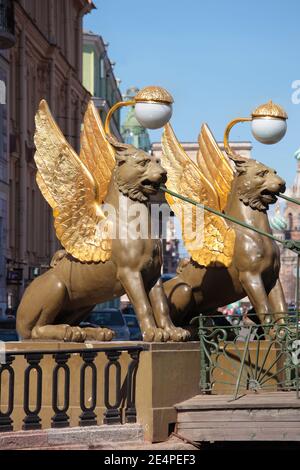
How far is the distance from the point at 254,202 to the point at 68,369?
3.40m

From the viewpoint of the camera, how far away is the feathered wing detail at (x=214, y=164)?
43.9ft

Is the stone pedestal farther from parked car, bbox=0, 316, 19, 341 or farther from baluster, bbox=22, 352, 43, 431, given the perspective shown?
parked car, bbox=0, 316, 19, 341

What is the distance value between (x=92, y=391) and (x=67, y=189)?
2176mm

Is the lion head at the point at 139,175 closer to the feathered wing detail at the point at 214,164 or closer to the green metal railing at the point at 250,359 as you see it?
the green metal railing at the point at 250,359

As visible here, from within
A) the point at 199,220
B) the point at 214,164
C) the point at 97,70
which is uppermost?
the point at 97,70

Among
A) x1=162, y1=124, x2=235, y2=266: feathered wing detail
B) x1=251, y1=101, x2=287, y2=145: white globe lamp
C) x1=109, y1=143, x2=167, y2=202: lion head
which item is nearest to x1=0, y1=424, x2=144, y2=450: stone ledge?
x1=109, y1=143, x2=167, y2=202: lion head

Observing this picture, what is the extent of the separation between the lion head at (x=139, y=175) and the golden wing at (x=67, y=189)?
400mm

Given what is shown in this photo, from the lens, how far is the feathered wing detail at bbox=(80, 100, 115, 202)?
39.4 ft

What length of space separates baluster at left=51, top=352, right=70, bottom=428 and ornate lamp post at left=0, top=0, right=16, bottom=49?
25606 millimetres

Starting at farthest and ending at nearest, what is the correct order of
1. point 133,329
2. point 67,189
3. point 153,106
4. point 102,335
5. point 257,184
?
point 133,329 → point 257,184 → point 102,335 → point 67,189 → point 153,106

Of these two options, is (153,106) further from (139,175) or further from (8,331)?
(8,331)

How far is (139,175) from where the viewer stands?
11289mm

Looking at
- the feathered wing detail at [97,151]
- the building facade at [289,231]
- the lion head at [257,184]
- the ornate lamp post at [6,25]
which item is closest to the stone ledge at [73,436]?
the feathered wing detail at [97,151]

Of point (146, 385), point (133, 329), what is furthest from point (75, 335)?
point (133, 329)
